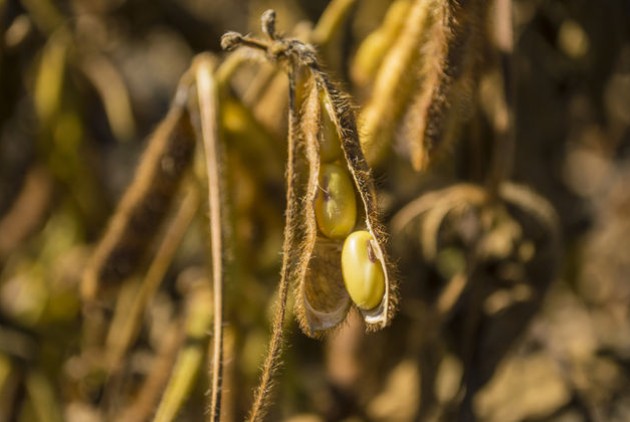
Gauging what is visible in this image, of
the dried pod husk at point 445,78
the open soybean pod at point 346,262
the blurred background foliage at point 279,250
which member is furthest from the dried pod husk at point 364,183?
the blurred background foliage at point 279,250

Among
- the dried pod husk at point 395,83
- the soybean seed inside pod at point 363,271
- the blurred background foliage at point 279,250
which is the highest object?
the dried pod husk at point 395,83

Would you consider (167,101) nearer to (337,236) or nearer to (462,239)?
(462,239)

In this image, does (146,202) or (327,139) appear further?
(146,202)

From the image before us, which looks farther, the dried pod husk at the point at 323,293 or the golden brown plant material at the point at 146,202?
the golden brown plant material at the point at 146,202

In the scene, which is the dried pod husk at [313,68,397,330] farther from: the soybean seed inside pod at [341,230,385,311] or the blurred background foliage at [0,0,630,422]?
the blurred background foliage at [0,0,630,422]

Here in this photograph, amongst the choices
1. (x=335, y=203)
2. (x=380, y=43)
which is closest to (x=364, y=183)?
(x=335, y=203)

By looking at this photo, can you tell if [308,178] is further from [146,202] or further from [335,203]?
[146,202]

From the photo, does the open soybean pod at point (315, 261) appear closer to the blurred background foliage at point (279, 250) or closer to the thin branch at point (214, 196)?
the thin branch at point (214, 196)
